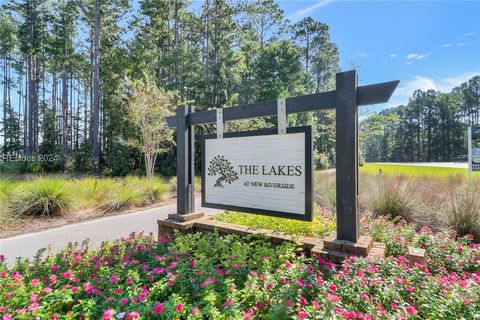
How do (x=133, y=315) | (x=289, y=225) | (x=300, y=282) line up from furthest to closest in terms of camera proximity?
(x=289, y=225), (x=300, y=282), (x=133, y=315)

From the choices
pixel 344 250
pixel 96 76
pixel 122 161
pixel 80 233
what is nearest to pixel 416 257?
pixel 344 250

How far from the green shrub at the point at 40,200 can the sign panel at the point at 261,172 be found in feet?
14.1

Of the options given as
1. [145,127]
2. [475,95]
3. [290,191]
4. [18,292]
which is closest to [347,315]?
[290,191]

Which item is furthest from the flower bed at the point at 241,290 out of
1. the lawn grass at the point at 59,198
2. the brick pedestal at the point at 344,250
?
the lawn grass at the point at 59,198

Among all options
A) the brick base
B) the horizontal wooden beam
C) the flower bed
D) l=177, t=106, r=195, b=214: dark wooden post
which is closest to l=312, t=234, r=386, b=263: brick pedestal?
the brick base

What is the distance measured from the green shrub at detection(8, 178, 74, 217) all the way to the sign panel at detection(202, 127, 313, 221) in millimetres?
4305

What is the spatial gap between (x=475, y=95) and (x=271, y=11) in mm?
51926

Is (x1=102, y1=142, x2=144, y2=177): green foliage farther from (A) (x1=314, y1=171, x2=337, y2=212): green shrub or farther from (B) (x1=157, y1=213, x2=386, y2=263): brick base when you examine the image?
(B) (x1=157, y1=213, x2=386, y2=263): brick base

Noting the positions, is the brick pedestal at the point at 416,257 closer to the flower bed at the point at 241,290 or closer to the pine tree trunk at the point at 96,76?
the flower bed at the point at 241,290

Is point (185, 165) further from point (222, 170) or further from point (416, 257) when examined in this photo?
point (416, 257)

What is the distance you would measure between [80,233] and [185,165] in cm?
274

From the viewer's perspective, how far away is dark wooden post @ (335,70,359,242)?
247 centimetres

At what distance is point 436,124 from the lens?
51.0 m

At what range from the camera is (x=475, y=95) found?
49531mm
